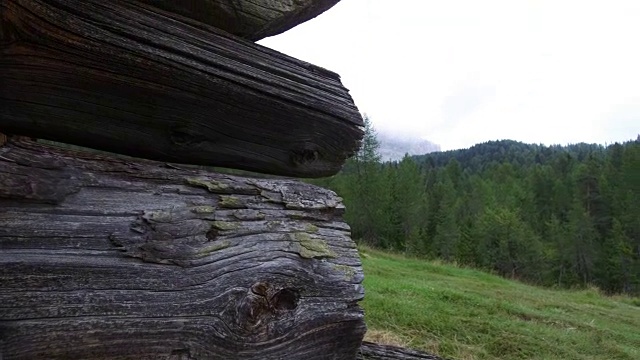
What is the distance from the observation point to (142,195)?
1459 millimetres

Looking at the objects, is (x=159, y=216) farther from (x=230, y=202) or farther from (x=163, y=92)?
(x=163, y=92)

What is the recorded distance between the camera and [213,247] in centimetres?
152

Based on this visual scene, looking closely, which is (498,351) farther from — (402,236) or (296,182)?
(402,236)

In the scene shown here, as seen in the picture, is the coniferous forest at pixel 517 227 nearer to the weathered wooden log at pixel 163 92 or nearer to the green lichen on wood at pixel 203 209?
the weathered wooden log at pixel 163 92

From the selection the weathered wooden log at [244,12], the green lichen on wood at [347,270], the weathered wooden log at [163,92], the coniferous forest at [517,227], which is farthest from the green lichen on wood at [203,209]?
the coniferous forest at [517,227]

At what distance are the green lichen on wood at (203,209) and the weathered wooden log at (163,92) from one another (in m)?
0.24

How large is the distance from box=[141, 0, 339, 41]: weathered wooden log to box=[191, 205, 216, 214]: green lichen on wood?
657 mm

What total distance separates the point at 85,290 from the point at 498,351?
6.00 metres

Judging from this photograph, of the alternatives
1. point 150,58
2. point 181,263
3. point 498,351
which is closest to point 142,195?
point 181,263

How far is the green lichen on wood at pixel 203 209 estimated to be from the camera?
4.97 ft

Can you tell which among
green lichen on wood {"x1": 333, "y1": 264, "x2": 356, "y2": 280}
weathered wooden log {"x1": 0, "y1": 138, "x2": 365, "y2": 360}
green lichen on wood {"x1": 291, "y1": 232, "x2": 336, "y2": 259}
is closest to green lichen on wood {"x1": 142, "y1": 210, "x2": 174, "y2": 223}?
weathered wooden log {"x1": 0, "y1": 138, "x2": 365, "y2": 360}

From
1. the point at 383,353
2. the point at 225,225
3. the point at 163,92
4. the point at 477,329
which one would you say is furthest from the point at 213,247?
the point at 477,329

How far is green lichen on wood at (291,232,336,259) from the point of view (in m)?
1.68

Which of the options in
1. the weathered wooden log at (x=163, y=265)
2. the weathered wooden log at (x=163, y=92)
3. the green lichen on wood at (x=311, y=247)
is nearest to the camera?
the weathered wooden log at (x=163, y=265)
